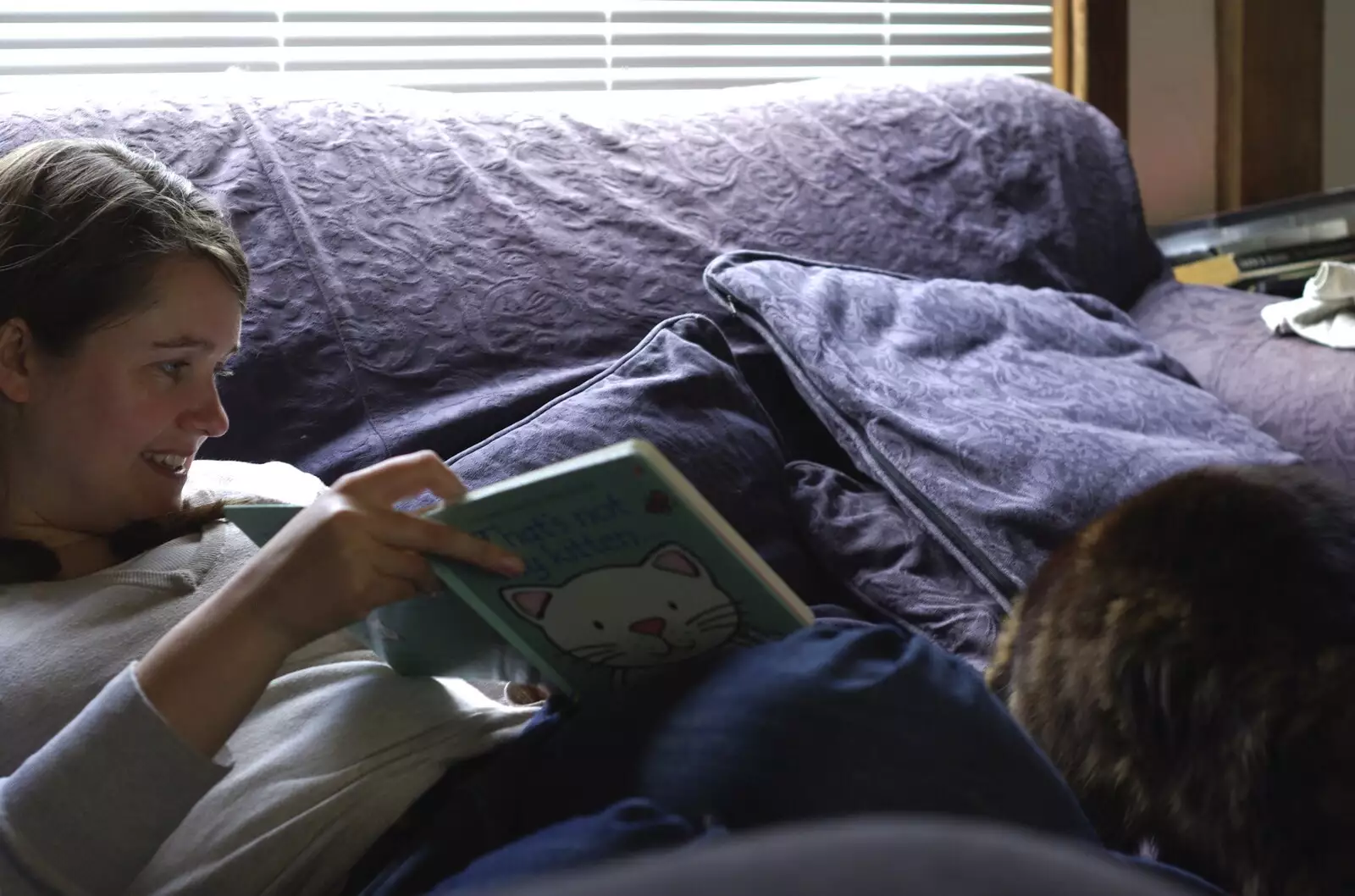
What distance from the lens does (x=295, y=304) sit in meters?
1.24

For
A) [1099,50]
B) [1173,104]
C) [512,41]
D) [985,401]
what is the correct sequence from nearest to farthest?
[985,401], [512,41], [1099,50], [1173,104]

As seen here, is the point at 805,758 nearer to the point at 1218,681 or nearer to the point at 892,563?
the point at 1218,681

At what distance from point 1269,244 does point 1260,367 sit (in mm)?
637

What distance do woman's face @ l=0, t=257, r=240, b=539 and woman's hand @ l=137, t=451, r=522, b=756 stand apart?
240mm

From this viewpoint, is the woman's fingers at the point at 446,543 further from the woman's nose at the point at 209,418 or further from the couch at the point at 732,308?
the couch at the point at 732,308

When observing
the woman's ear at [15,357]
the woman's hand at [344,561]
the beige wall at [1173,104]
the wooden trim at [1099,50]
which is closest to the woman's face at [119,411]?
the woman's ear at [15,357]

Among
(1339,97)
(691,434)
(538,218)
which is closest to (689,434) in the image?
(691,434)

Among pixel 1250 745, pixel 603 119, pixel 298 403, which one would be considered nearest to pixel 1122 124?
pixel 603 119

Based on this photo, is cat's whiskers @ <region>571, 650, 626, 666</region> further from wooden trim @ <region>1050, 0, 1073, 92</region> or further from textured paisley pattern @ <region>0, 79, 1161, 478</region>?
wooden trim @ <region>1050, 0, 1073, 92</region>

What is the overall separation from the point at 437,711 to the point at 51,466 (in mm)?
346

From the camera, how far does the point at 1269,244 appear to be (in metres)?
2.06

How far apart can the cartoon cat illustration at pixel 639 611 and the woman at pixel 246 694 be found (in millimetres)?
29

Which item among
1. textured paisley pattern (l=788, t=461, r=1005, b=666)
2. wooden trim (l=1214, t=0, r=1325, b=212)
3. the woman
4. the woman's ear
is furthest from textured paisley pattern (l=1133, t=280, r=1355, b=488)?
the woman's ear

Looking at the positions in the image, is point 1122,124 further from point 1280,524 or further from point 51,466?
point 51,466
